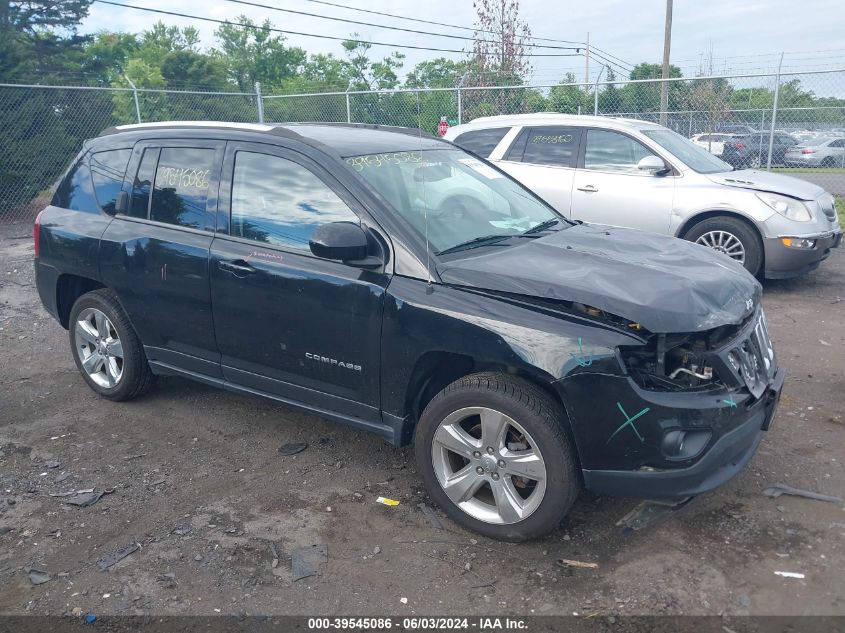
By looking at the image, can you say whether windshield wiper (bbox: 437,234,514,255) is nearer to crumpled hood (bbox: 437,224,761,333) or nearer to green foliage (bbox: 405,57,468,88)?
crumpled hood (bbox: 437,224,761,333)

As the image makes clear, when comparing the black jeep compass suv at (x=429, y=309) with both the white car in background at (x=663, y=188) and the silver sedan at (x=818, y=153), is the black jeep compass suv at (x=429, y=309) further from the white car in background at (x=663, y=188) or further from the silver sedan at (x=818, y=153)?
the silver sedan at (x=818, y=153)

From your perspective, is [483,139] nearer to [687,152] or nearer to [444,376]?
[687,152]

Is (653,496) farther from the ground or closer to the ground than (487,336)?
closer to the ground

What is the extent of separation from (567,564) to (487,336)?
3.54ft

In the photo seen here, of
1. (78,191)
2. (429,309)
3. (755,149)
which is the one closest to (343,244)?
(429,309)

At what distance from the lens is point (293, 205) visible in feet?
13.0

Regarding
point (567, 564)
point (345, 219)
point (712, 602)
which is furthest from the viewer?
point (345, 219)

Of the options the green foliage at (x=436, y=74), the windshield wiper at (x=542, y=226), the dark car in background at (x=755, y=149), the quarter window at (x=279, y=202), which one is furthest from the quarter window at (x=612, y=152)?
the green foliage at (x=436, y=74)

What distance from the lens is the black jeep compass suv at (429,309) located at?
10.1ft

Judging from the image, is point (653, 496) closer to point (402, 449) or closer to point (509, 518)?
point (509, 518)

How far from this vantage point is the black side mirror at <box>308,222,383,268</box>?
3480mm

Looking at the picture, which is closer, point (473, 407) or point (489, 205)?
point (473, 407)

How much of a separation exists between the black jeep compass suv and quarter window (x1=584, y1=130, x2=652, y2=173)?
3.76m

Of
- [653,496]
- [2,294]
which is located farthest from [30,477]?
[2,294]
